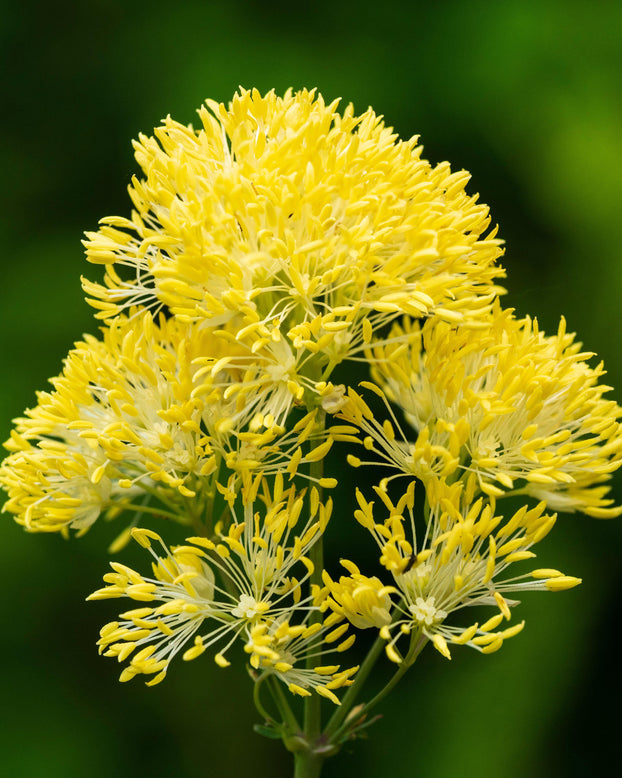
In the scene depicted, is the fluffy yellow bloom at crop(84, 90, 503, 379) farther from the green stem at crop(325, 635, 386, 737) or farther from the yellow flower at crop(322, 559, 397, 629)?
the green stem at crop(325, 635, 386, 737)

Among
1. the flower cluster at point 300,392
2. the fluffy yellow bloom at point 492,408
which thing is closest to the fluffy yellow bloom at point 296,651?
the flower cluster at point 300,392

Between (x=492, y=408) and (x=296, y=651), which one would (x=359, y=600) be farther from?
(x=492, y=408)

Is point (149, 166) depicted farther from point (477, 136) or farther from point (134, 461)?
point (477, 136)

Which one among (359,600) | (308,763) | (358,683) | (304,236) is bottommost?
(308,763)

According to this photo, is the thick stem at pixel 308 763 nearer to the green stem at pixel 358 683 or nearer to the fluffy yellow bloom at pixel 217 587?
the green stem at pixel 358 683

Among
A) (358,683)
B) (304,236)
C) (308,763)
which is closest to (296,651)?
(358,683)

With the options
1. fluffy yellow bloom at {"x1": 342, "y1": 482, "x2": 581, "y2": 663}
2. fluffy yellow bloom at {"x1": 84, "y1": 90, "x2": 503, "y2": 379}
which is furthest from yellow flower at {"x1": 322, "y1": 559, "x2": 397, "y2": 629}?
fluffy yellow bloom at {"x1": 84, "y1": 90, "x2": 503, "y2": 379}
